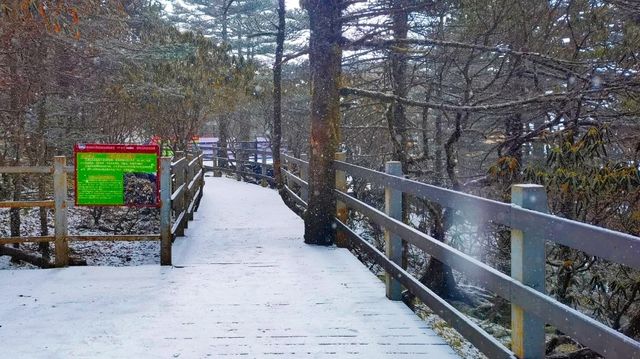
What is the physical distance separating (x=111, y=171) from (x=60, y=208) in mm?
656

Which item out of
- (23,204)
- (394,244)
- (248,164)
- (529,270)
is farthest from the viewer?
(248,164)

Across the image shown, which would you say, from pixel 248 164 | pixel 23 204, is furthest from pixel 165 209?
pixel 248 164

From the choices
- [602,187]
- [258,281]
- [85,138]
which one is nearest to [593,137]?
[602,187]

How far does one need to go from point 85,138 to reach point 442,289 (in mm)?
8043

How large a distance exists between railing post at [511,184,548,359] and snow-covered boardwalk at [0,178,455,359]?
3.18 feet

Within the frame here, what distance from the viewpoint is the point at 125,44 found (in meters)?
12.3

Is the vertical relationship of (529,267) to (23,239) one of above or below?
above

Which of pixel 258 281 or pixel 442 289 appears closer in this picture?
→ pixel 258 281

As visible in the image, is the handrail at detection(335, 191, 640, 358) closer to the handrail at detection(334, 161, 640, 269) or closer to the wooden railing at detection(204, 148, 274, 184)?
the handrail at detection(334, 161, 640, 269)

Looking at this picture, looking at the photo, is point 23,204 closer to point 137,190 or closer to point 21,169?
point 21,169

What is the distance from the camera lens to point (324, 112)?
25.1 ft

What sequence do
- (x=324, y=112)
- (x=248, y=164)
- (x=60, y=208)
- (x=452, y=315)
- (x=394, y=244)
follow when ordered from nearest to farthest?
1. (x=452, y=315)
2. (x=394, y=244)
3. (x=60, y=208)
4. (x=324, y=112)
5. (x=248, y=164)

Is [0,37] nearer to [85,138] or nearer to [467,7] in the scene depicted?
[85,138]

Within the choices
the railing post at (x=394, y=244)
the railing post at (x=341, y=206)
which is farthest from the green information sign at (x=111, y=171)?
the railing post at (x=394, y=244)
